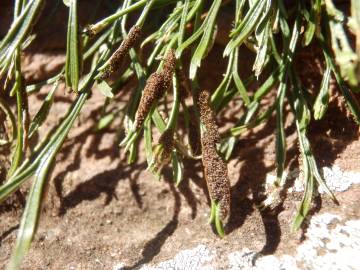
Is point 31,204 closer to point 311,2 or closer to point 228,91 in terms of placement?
point 228,91

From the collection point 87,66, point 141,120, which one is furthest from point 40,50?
point 141,120

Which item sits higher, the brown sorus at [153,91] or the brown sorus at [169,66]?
the brown sorus at [169,66]

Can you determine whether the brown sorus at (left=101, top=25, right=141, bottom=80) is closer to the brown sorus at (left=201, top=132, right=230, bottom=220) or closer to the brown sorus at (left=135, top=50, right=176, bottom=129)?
the brown sorus at (left=135, top=50, right=176, bottom=129)

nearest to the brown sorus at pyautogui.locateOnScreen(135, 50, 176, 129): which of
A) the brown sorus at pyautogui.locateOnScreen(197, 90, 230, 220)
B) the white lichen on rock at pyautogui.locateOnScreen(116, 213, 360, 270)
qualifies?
the brown sorus at pyautogui.locateOnScreen(197, 90, 230, 220)

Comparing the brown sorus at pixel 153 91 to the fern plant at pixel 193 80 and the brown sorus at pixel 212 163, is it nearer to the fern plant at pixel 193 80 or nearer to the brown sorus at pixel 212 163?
the fern plant at pixel 193 80

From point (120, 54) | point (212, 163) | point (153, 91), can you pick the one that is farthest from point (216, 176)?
point (120, 54)

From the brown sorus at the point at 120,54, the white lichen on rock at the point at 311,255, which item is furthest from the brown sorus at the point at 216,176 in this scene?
the brown sorus at the point at 120,54

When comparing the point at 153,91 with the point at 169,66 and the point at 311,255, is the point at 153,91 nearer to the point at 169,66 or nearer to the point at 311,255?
the point at 169,66
